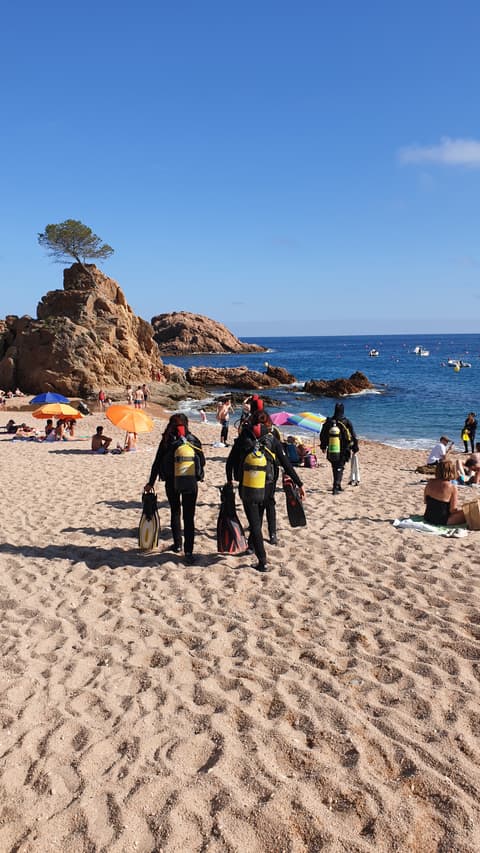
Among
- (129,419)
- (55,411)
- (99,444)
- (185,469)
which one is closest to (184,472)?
(185,469)

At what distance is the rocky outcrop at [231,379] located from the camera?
5106 cm

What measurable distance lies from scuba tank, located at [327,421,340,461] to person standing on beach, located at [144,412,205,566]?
443cm

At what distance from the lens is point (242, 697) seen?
4.04 metres

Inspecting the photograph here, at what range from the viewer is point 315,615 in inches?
209

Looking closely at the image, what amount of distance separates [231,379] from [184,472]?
47353mm

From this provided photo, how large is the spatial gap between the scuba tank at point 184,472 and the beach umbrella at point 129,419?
6.87 meters

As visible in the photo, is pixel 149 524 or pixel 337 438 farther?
pixel 337 438

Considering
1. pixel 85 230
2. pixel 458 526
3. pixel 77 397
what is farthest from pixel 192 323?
pixel 458 526

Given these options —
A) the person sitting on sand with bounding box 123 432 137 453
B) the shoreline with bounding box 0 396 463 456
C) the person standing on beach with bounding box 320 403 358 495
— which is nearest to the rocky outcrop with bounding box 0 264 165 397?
the shoreline with bounding box 0 396 463 456

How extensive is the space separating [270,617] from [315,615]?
43cm

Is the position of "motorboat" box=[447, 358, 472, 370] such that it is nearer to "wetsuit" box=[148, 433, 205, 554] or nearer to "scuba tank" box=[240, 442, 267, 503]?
"wetsuit" box=[148, 433, 205, 554]

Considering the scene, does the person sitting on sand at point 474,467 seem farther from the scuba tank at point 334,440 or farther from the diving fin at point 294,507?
the diving fin at point 294,507

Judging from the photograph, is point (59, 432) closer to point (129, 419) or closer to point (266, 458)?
point (129, 419)

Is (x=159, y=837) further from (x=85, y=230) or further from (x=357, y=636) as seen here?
(x=85, y=230)
